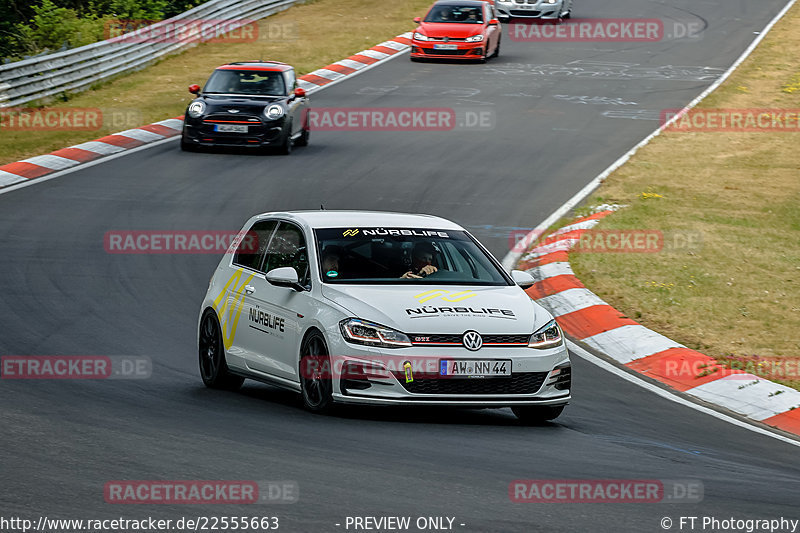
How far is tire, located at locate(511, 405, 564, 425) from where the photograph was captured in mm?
9750

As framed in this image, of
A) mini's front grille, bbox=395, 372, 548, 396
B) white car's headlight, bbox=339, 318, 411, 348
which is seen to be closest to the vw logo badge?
mini's front grille, bbox=395, 372, 548, 396

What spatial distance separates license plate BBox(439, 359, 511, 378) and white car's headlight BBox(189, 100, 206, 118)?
16124 mm

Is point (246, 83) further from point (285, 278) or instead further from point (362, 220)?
point (285, 278)

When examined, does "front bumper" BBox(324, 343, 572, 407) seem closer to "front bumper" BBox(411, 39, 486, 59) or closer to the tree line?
the tree line

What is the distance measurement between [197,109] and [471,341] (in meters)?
16.2

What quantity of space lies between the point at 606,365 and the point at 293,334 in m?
3.92

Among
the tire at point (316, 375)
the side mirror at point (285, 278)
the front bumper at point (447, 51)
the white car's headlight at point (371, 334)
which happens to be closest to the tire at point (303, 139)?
the front bumper at point (447, 51)

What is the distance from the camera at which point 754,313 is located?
562 inches

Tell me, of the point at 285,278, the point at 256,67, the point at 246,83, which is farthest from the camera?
the point at 256,67

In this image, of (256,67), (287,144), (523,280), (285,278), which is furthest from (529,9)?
(285,278)

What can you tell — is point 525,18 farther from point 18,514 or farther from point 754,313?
point 18,514

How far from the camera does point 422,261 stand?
408 inches

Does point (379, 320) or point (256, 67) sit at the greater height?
point (379, 320)

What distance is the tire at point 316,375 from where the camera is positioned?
30.8 feet
